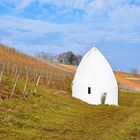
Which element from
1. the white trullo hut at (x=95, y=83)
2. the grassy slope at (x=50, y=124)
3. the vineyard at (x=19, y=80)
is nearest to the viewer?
the grassy slope at (x=50, y=124)

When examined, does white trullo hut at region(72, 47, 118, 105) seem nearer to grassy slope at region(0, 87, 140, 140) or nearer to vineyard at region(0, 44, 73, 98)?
vineyard at region(0, 44, 73, 98)

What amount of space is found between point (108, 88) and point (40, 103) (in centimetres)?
1675

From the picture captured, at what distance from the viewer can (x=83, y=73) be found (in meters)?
45.8

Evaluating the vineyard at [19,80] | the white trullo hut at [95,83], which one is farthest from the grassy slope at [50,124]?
the white trullo hut at [95,83]

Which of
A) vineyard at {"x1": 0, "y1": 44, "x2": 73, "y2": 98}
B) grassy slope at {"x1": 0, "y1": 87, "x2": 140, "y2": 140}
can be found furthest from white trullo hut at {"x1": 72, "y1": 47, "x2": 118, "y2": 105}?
grassy slope at {"x1": 0, "y1": 87, "x2": 140, "y2": 140}

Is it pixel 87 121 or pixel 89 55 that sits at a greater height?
pixel 89 55

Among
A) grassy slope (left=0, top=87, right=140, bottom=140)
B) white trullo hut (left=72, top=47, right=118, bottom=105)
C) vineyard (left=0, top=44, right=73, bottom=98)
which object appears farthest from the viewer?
white trullo hut (left=72, top=47, right=118, bottom=105)

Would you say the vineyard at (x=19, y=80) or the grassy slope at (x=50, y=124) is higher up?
the vineyard at (x=19, y=80)

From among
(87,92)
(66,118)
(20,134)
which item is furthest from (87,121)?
(87,92)

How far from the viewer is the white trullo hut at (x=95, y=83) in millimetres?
45094

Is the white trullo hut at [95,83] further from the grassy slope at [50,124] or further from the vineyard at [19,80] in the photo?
the grassy slope at [50,124]

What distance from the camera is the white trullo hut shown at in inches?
1775

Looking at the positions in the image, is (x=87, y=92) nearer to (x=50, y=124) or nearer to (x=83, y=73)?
(x=83, y=73)

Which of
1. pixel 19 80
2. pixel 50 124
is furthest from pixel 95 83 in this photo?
pixel 50 124
